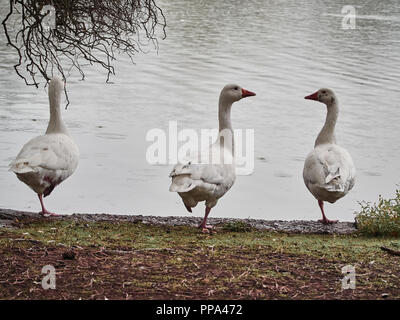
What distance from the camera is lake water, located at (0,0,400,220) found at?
33.8ft

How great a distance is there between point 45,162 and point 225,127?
2.07 m

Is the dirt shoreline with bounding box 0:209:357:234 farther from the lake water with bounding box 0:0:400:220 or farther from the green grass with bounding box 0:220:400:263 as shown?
the lake water with bounding box 0:0:400:220

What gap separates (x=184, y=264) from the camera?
5922 millimetres

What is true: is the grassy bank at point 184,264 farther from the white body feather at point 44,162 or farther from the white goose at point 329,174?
the white goose at point 329,174

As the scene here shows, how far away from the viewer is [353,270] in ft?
19.3

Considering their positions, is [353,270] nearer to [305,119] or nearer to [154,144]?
[154,144]

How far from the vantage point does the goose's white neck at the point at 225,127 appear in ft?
27.3

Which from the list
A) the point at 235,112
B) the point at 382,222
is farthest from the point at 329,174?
the point at 235,112

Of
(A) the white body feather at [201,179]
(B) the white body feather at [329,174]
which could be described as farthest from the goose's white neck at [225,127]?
(B) the white body feather at [329,174]

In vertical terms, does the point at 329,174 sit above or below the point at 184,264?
above

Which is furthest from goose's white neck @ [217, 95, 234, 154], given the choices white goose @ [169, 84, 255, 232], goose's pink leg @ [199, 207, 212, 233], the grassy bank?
the grassy bank

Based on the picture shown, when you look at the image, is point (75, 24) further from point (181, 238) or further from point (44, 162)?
point (181, 238)

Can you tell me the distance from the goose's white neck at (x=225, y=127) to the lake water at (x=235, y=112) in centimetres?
160

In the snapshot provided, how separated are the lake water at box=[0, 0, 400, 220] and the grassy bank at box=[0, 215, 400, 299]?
2.49 meters
